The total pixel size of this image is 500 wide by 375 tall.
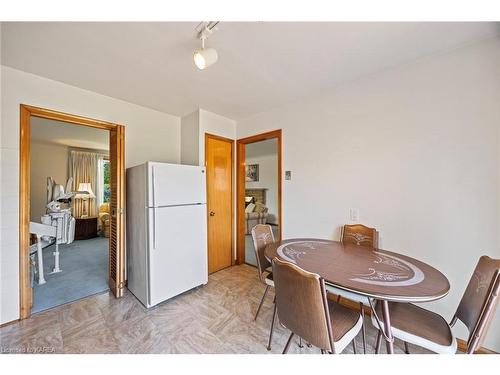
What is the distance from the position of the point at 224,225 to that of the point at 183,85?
2.02 m

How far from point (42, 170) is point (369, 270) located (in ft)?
22.6

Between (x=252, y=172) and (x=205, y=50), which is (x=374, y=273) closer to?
(x=205, y=50)

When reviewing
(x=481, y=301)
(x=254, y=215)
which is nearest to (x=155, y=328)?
(x=481, y=301)

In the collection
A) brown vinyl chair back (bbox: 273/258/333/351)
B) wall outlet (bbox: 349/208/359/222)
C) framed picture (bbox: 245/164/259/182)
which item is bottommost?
brown vinyl chair back (bbox: 273/258/333/351)

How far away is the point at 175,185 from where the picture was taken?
231 centimetres

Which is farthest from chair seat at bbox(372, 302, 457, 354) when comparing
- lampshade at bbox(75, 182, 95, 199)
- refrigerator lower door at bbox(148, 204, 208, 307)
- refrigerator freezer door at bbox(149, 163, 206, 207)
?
lampshade at bbox(75, 182, 95, 199)

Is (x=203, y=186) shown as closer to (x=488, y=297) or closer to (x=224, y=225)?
(x=224, y=225)

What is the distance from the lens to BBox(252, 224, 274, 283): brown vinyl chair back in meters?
1.95

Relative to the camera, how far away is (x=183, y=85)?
2.23 m

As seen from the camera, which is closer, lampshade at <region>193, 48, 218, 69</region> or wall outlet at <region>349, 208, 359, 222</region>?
lampshade at <region>193, 48, 218, 69</region>

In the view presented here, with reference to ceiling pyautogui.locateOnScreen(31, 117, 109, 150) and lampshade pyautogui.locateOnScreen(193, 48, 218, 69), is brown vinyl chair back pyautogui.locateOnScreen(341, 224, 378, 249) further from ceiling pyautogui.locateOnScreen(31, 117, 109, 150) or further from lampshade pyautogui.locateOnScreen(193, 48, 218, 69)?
ceiling pyautogui.locateOnScreen(31, 117, 109, 150)

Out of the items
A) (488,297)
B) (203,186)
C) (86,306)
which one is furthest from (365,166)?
(86,306)

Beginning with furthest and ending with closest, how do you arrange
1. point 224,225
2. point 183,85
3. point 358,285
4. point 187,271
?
point 224,225 < point 187,271 < point 183,85 < point 358,285

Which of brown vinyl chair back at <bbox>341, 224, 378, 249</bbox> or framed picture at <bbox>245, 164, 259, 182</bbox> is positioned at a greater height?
framed picture at <bbox>245, 164, 259, 182</bbox>
